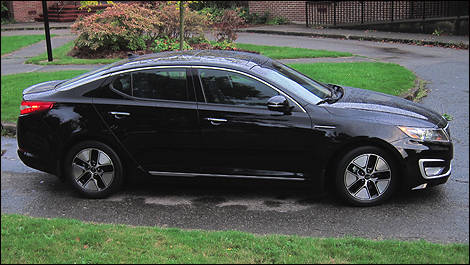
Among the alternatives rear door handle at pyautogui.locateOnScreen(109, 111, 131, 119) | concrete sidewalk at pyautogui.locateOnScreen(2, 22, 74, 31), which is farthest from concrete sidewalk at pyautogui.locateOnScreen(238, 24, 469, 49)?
rear door handle at pyautogui.locateOnScreen(109, 111, 131, 119)

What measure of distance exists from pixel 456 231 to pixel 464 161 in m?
2.26

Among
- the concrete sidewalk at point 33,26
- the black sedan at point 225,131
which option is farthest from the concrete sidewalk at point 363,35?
the black sedan at point 225,131

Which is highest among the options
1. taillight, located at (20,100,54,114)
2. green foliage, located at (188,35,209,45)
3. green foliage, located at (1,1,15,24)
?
green foliage, located at (1,1,15,24)

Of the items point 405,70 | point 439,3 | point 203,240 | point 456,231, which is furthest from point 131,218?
point 439,3

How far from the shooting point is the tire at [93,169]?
6152mm

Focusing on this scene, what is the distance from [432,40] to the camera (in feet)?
62.2

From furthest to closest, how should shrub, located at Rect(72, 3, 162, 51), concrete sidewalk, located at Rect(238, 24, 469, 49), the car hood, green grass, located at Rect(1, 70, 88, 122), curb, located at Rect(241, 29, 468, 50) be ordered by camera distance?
concrete sidewalk, located at Rect(238, 24, 469, 49), curb, located at Rect(241, 29, 468, 50), shrub, located at Rect(72, 3, 162, 51), green grass, located at Rect(1, 70, 88, 122), the car hood

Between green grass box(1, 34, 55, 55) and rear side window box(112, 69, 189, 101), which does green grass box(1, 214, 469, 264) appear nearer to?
rear side window box(112, 69, 189, 101)

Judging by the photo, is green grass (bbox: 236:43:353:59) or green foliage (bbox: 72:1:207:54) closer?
green grass (bbox: 236:43:353:59)

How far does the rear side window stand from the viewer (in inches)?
241

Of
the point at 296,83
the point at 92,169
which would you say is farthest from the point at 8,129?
the point at 296,83

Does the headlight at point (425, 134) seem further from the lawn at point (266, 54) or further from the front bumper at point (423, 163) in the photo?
the lawn at point (266, 54)

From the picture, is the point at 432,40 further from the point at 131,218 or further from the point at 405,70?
the point at 131,218

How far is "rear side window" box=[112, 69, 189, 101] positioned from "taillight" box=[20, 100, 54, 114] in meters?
0.79
